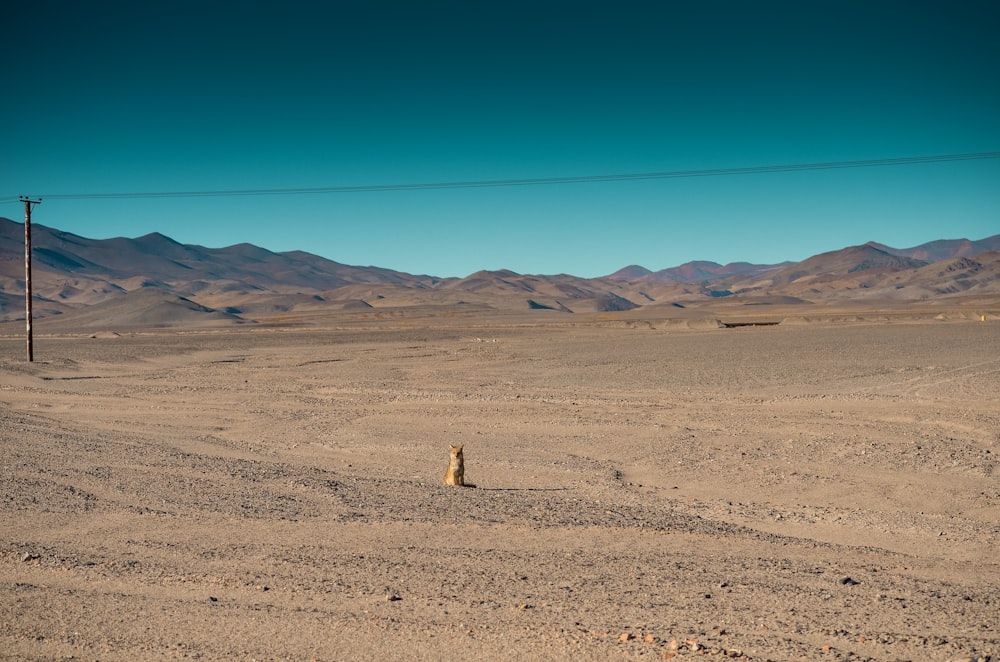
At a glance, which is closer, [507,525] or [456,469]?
[507,525]

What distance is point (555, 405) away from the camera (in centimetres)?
2116

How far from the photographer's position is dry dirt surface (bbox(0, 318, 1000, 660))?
618cm

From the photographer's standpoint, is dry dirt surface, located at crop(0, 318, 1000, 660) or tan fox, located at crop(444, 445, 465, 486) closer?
dry dirt surface, located at crop(0, 318, 1000, 660)

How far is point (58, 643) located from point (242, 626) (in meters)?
1.18

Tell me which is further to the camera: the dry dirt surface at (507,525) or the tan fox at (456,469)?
the tan fox at (456,469)

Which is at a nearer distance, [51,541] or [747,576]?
[747,576]

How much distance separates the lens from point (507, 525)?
9.37 m

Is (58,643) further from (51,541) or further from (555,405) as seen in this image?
(555,405)

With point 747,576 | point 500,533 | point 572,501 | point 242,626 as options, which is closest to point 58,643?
point 242,626

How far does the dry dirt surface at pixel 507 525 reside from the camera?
6.18 metres

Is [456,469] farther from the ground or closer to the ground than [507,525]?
farther from the ground

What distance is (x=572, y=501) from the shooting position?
10867 mm

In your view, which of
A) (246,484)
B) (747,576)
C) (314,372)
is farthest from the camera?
(314,372)

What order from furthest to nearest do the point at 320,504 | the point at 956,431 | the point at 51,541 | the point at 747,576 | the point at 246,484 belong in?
the point at 956,431, the point at 246,484, the point at 320,504, the point at 51,541, the point at 747,576
